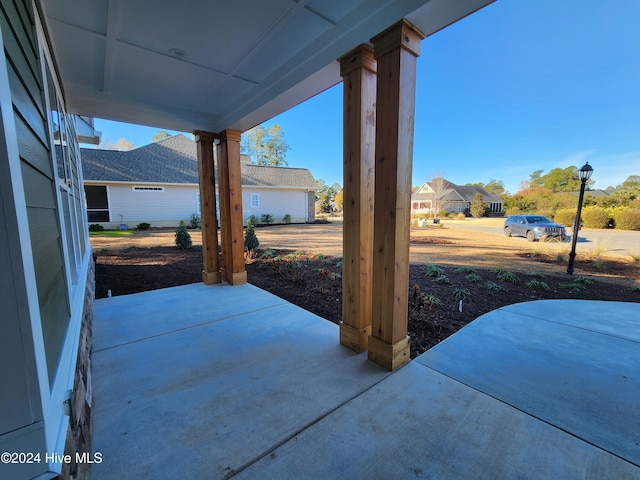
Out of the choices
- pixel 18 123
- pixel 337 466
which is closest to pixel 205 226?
pixel 18 123

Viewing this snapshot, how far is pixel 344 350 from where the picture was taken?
2422mm

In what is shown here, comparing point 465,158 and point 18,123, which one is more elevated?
point 465,158

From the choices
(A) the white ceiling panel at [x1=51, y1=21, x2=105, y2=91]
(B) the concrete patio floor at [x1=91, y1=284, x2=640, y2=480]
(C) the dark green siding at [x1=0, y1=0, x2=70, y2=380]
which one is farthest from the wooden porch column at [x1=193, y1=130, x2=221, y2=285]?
(C) the dark green siding at [x1=0, y1=0, x2=70, y2=380]

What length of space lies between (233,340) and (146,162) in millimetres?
16007

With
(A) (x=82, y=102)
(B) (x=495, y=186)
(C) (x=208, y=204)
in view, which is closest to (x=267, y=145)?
(C) (x=208, y=204)

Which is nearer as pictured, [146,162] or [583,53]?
[583,53]

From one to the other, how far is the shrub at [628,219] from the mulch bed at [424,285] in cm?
966

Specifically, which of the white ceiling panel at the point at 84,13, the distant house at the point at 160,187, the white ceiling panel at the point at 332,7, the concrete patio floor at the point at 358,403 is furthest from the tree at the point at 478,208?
the white ceiling panel at the point at 84,13

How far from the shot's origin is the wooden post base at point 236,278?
4.36 meters

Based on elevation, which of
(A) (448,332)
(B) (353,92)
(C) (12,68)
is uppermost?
(B) (353,92)

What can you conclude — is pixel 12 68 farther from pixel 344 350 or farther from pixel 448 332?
pixel 448 332

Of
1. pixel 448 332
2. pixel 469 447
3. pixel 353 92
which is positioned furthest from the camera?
pixel 448 332

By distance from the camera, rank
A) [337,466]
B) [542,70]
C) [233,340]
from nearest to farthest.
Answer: [337,466]
[233,340]
[542,70]

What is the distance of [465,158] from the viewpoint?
27.6m
